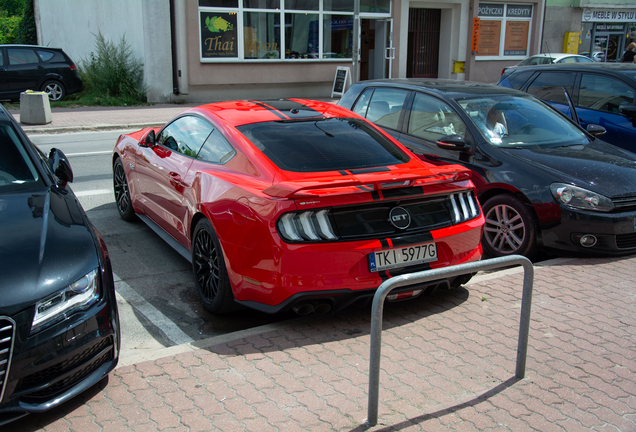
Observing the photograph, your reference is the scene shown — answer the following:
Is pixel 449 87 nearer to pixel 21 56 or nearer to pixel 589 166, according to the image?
pixel 589 166

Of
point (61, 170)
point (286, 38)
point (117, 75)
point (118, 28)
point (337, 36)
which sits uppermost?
point (118, 28)

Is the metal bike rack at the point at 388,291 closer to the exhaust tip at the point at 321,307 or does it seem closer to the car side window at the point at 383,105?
the exhaust tip at the point at 321,307

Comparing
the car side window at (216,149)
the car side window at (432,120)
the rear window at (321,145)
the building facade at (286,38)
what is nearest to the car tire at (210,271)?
the car side window at (216,149)

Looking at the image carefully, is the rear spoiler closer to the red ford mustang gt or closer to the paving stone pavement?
the red ford mustang gt

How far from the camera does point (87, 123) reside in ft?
46.8

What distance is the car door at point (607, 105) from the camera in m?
7.95

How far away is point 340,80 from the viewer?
19750mm

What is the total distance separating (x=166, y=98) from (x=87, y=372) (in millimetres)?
16563

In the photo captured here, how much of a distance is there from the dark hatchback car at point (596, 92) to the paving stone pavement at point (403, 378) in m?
4.32

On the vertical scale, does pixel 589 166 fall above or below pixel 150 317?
above

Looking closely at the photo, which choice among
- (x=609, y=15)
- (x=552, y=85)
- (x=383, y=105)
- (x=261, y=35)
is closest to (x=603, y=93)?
→ (x=552, y=85)

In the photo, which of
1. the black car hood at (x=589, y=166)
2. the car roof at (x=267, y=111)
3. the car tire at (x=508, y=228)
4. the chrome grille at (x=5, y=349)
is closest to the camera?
the chrome grille at (x=5, y=349)

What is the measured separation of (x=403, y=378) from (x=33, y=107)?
1318 centimetres

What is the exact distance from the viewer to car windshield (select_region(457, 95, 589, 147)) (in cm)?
612
